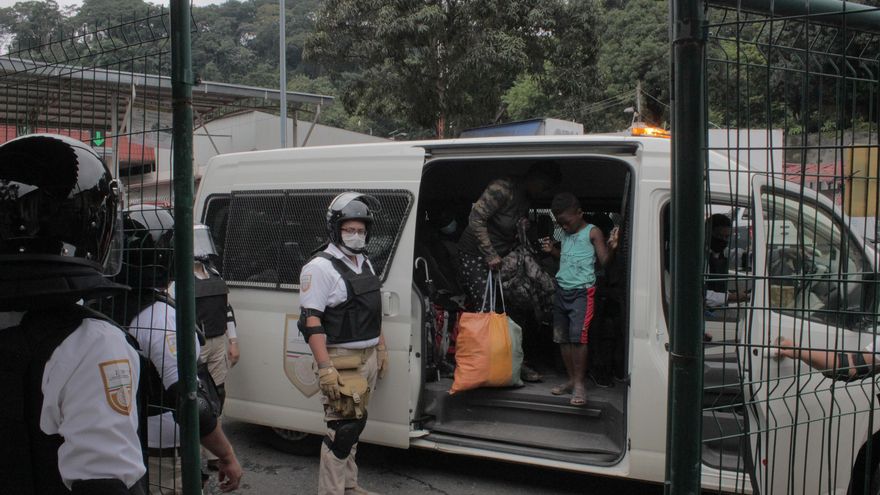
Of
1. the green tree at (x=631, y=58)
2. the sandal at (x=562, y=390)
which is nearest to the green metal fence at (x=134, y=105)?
the sandal at (x=562, y=390)

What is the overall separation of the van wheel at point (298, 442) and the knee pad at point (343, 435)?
1049mm

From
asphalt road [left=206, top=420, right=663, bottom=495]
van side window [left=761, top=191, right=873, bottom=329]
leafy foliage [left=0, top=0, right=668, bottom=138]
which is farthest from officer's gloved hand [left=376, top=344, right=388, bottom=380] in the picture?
leafy foliage [left=0, top=0, right=668, bottom=138]

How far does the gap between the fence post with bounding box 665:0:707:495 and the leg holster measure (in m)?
2.53

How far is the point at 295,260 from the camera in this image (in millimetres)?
4957

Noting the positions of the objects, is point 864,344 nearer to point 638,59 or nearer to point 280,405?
point 280,405

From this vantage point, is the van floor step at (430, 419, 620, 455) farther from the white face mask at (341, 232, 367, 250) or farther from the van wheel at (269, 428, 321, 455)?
the white face mask at (341, 232, 367, 250)

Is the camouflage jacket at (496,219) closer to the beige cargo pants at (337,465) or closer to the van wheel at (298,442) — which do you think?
the beige cargo pants at (337,465)

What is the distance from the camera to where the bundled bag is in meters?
4.66

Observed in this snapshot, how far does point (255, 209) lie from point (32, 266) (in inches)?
143

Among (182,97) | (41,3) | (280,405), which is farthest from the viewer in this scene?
(280,405)

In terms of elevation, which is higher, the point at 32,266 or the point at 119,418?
the point at 32,266

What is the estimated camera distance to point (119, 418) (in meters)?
1.54

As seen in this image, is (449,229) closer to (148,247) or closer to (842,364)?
(148,247)

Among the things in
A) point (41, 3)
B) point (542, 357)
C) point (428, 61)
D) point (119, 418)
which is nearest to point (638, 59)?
point (428, 61)
